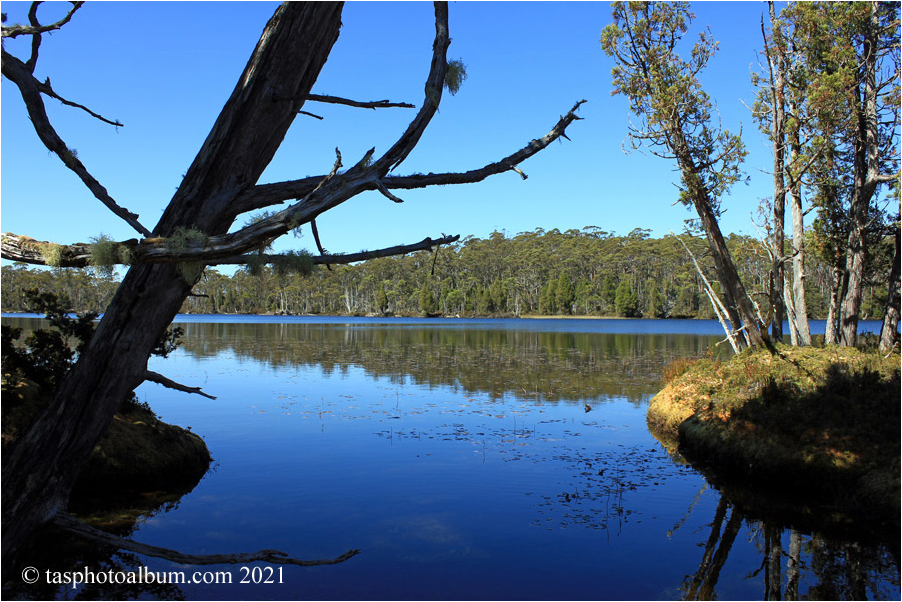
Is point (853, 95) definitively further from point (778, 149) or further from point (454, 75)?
point (454, 75)

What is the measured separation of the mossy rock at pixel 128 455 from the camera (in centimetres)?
816

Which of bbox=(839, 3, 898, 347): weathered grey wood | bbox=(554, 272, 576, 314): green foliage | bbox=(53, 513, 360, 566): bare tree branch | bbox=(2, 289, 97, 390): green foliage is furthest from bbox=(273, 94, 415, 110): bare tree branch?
bbox=(554, 272, 576, 314): green foliage

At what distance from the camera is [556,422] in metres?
14.3

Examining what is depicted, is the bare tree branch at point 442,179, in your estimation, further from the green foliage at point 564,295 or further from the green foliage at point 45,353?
the green foliage at point 564,295

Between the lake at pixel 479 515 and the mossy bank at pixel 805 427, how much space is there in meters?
0.72

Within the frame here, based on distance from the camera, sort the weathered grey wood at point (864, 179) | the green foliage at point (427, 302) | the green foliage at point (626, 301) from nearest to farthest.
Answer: the weathered grey wood at point (864, 179)
the green foliage at point (626, 301)
the green foliage at point (427, 302)

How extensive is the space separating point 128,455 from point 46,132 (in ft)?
20.7

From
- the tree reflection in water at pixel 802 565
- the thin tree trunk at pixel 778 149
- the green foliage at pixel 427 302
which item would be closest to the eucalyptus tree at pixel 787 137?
the thin tree trunk at pixel 778 149

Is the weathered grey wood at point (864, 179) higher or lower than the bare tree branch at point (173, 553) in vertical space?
higher

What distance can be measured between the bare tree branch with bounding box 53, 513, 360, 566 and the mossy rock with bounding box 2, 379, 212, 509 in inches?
175

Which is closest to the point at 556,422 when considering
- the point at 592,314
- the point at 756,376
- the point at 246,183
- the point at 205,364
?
the point at 756,376

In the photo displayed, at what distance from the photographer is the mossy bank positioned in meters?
8.57

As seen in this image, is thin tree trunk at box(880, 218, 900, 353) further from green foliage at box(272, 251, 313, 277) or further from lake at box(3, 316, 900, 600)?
green foliage at box(272, 251, 313, 277)

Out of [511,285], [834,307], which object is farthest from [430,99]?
[511,285]
